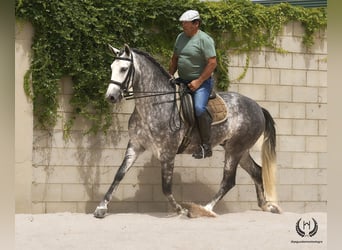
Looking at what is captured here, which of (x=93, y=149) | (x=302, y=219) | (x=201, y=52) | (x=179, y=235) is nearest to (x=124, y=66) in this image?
(x=201, y=52)

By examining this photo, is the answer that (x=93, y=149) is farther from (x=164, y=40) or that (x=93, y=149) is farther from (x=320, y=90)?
(x=320, y=90)

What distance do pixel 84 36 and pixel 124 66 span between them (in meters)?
0.94

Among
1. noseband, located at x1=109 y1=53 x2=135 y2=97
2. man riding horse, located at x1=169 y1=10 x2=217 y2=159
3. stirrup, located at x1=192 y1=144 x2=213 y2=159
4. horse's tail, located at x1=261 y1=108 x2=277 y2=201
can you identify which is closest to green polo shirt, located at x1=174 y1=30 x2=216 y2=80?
man riding horse, located at x1=169 y1=10 x2=217 y2=159

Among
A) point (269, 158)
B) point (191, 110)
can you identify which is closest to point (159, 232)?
point (191, 110)

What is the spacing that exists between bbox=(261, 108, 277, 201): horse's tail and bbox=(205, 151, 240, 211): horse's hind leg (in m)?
0.43

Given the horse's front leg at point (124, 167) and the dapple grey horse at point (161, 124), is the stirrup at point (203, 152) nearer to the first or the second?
the dapple grey horse at point (161, 124)

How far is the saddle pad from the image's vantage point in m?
6.70

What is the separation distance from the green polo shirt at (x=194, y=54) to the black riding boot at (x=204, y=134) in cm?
40

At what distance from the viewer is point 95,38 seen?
701 cm

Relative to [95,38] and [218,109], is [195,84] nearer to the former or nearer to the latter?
[218,109]

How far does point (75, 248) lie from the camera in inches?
215

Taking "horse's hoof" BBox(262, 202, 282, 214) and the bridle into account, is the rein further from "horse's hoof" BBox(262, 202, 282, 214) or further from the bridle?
"horse's hoof" BBox(262, 202, 282, 214)

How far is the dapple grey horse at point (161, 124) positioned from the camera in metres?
6.36

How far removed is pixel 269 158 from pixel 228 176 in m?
0.59
